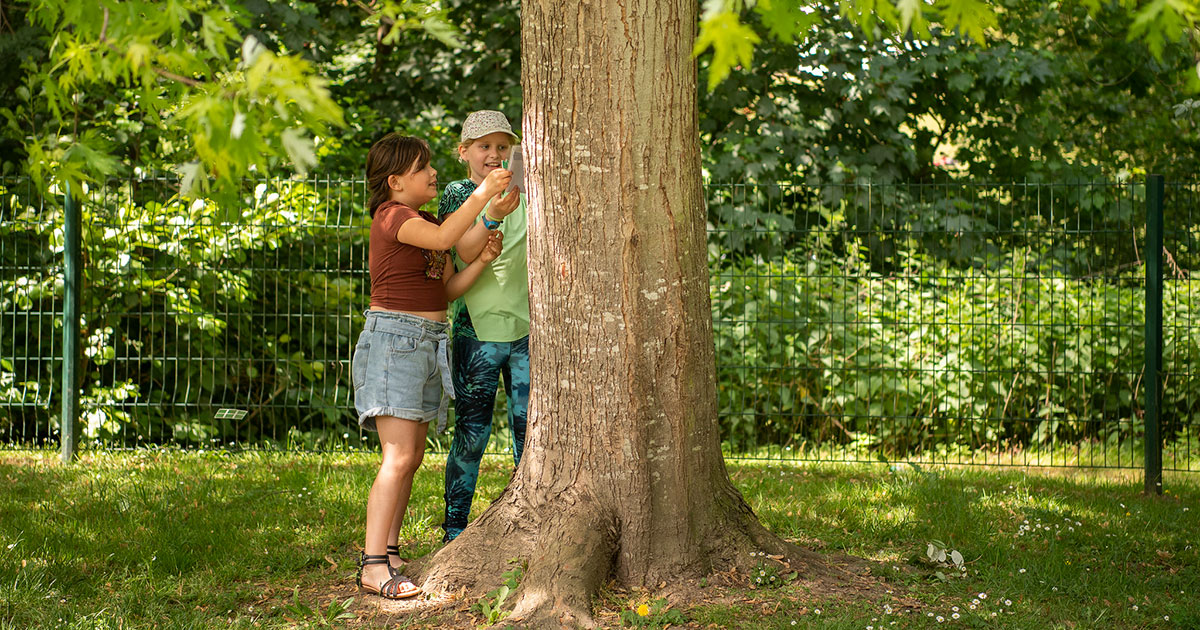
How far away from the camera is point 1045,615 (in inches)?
140

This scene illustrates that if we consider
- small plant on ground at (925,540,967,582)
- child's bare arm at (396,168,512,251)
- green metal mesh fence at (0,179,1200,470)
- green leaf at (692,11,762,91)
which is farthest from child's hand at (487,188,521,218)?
green metal mesh fence at (0,179,1200,470)

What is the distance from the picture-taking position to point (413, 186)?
370 cm

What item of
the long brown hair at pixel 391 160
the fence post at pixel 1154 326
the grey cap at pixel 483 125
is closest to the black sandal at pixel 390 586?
the long brown hair at pixel 391 160

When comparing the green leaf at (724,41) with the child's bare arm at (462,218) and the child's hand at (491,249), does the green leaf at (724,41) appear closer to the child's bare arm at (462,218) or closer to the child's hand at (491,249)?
the child's bare arm at (462,218)

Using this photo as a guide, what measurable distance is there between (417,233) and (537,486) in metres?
0.98

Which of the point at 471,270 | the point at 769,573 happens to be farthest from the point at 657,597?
the point at 471,270

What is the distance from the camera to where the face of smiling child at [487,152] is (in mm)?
3857

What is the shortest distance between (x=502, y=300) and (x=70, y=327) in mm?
3666

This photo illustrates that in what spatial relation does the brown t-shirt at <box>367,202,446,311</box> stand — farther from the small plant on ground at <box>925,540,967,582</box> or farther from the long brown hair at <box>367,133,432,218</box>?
the small plant on ground at <box>925,540,967,582</box>

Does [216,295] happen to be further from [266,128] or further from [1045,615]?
[1045,615]

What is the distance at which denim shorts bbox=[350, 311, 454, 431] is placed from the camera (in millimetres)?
3541

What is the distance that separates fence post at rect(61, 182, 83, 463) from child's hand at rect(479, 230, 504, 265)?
3.63 m

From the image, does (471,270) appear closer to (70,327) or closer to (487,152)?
(487,152)

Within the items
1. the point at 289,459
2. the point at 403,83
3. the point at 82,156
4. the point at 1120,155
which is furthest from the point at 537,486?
the point at 1120,155
